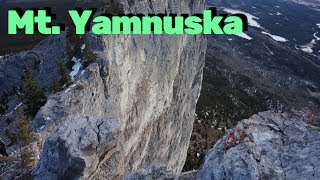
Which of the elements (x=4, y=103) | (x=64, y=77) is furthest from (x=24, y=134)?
(x=4, y=103)

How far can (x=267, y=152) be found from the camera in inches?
690

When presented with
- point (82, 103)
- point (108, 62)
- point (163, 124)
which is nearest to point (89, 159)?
point (82, 103)

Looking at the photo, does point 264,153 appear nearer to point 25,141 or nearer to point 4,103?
point 25,141

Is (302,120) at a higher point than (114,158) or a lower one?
higher

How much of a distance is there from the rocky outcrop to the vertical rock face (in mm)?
8557

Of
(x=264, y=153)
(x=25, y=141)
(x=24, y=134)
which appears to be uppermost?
(x=264, y=153)

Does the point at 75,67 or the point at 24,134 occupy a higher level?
the point at 75,67

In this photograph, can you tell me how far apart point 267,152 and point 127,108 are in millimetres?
31274

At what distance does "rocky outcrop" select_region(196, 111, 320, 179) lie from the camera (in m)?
16.3

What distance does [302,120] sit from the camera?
66.9 ft

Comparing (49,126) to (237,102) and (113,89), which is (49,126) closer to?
(113,89)

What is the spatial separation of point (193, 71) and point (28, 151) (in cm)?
5480

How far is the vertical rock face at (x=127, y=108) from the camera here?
22781 mm

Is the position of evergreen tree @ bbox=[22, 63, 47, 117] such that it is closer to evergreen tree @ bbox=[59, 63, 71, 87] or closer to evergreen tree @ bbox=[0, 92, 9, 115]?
evergreen tree @ bbox=[59, 63, 71, 87]
